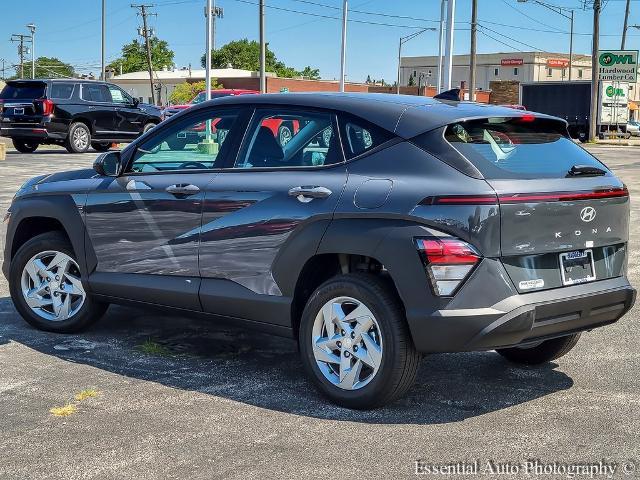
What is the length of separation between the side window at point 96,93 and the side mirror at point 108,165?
2048 cm

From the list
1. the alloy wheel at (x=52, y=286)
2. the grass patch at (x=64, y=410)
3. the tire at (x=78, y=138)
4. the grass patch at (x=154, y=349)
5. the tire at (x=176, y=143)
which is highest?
the tire at (x=176, y=143)

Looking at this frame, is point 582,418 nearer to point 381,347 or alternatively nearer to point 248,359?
point 381,347

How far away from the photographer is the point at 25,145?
2705 centimetres

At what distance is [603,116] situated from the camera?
5119cm

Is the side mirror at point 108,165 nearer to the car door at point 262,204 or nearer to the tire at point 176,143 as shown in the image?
the tire at point 176,143

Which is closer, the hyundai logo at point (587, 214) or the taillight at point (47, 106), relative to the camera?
the hyundai logo at point (587, 214)

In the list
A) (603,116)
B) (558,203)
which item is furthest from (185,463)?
(603,116)

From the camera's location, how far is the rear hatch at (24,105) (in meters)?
24.7

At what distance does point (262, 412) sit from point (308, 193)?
1.21 meters

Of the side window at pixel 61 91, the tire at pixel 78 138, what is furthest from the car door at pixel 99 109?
the side window at pixel 61 91

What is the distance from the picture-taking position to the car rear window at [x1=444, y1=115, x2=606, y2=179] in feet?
15.3

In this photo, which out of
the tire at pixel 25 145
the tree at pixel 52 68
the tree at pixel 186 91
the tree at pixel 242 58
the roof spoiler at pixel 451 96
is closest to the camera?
the roof spoiler at pixel 451 96

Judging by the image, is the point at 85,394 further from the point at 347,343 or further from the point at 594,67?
the point at 594,67

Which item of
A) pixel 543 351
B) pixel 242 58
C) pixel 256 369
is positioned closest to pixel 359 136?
pixel 256 369
